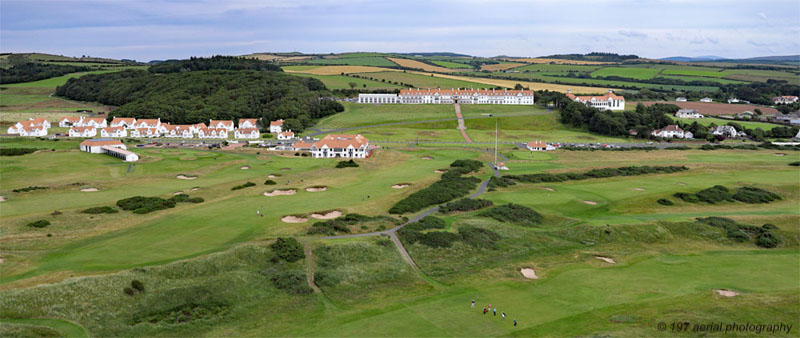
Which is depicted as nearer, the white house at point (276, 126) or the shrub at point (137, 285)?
the shrub at point (137, 285)

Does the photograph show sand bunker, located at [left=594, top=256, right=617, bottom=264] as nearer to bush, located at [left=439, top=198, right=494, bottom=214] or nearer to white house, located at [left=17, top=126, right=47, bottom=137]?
bush, located at [left=439, top=198, right=494, bottom=214]

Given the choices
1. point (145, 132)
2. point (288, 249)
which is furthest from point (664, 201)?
point (145, 132)

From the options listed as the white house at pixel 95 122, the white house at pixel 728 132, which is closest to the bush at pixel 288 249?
the white house at pixel 95 122

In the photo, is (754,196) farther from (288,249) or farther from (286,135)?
(286,135)

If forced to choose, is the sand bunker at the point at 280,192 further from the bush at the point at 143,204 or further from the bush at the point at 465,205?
the bush at the point at 465,205

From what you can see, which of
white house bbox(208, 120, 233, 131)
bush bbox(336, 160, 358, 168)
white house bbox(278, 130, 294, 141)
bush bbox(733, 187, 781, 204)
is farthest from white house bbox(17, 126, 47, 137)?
bush bbox(733, 187, 781, 204)

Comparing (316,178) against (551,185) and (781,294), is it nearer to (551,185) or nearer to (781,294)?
(551,185)

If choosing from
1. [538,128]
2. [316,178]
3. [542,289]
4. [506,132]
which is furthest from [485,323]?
[538,128]

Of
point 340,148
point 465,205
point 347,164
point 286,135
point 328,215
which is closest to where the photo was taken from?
point 328,215
